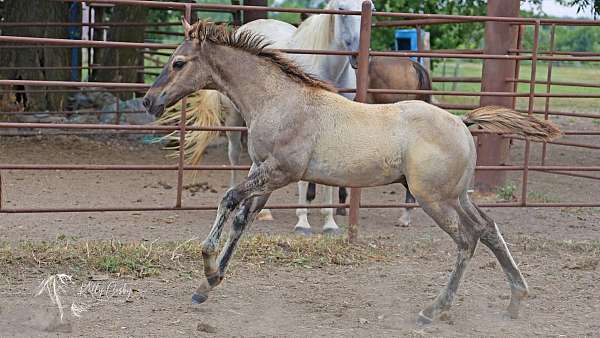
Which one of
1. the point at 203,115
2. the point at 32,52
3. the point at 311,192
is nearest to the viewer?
the point at 311,192

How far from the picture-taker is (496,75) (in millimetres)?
8570

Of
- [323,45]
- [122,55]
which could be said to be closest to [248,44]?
[323,45]

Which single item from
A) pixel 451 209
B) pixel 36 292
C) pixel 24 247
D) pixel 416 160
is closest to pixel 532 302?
pixel 451 209

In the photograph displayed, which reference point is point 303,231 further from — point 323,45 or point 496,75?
point 496,75

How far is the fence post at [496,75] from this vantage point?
8.55 metres

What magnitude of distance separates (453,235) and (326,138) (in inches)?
36.1

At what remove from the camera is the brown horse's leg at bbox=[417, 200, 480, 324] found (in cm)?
454

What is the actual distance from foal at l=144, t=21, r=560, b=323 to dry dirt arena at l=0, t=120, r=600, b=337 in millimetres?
284

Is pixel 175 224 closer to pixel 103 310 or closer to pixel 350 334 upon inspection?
pixel 103 310

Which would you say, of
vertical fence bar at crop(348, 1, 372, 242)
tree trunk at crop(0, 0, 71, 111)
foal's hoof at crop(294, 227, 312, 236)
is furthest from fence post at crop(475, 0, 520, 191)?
tree trunk at crop(0, 0, 71, 111)

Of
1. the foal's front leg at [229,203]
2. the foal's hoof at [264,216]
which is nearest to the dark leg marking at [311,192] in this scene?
the foal's hoof at [264,216]

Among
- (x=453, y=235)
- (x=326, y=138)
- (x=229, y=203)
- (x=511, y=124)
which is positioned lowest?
(x=453, y=235)

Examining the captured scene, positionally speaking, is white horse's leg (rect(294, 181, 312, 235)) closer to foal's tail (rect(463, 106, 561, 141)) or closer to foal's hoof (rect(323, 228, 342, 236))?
foal's hoof (rect(323, 228, 342, 236))

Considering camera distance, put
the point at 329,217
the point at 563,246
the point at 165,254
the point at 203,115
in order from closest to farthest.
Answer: the point at 165,254, the point at 563,246, the point at 329,217, the point at 203,115
